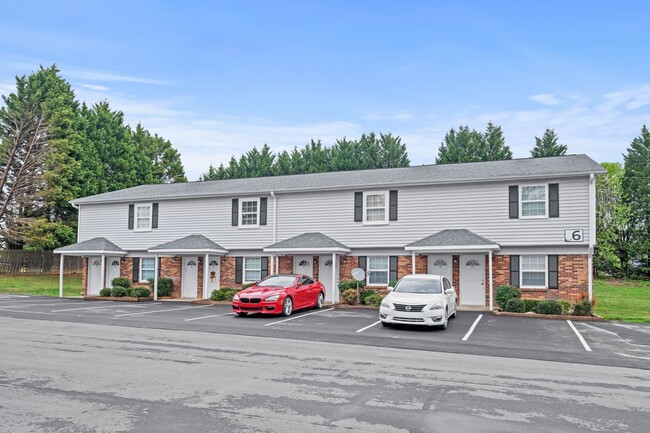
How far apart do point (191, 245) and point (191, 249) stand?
1.82 ft

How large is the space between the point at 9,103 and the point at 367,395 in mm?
48083

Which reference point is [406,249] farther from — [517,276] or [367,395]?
[367,395]

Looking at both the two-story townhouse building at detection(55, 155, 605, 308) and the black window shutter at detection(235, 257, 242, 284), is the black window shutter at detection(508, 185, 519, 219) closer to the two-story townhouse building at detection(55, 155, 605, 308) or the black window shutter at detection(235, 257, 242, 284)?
the two-story townhouse building at detection(55, 155, 605, 308)

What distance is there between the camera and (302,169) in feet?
185

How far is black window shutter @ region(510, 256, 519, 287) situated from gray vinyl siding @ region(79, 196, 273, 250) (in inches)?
428

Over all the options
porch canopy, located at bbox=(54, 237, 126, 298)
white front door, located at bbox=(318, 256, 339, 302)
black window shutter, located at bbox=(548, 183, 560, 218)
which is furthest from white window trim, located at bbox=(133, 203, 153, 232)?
black window shutter, located at bbox=(548, 183, 560, 218)

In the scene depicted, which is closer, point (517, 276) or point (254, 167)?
point (517, 276)

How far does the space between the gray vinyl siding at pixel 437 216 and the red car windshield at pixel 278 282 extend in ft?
16.5

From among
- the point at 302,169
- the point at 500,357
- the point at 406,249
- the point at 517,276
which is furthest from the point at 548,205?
A: the point at 302,169

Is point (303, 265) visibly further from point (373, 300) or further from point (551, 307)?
point (551, 307)

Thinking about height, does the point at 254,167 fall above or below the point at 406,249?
above

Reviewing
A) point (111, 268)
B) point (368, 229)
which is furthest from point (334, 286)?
point (111, 268)

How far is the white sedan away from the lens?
14273mm

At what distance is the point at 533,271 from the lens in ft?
67.3
